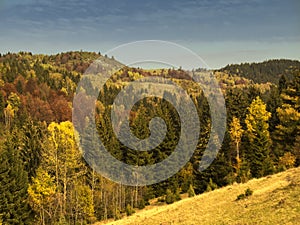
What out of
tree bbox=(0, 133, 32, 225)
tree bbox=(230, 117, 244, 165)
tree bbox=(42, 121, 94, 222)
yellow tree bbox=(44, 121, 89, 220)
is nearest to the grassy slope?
tree bbox=(0, 133, 32, 225)

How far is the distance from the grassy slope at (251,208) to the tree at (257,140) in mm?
14286

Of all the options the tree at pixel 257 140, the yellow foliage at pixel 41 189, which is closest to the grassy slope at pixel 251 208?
the tree at pixel 257 140

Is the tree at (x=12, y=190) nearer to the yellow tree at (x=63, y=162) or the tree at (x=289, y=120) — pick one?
the yellow tree at (x=63, y=162)

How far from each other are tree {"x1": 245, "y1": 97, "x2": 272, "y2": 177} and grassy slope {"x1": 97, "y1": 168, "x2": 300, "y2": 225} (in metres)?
14.3

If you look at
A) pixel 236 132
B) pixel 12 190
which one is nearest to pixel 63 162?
pixel 12 190

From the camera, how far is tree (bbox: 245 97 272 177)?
153ft

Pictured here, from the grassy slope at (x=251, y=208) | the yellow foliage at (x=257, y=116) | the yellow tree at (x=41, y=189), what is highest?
the yellow foliage at (x=257, y=116)

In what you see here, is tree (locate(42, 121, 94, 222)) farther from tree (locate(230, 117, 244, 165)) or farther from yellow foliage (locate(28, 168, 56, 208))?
tree (locate(230, 117, 244, 165))

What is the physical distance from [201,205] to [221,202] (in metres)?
2.00

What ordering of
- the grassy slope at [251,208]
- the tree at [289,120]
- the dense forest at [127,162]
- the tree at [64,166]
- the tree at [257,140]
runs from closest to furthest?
the grassy slope at [251,208], the dense forest at [127,162], the tree at [289,120], the tree at [257,140], the tree at [64,166]

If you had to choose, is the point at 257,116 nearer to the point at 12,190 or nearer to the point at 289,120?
the point at 289,120

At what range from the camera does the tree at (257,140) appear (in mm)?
46719

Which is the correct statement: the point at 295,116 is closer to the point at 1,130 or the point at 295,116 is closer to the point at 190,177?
the point at 190,177

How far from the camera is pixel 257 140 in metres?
49.2
